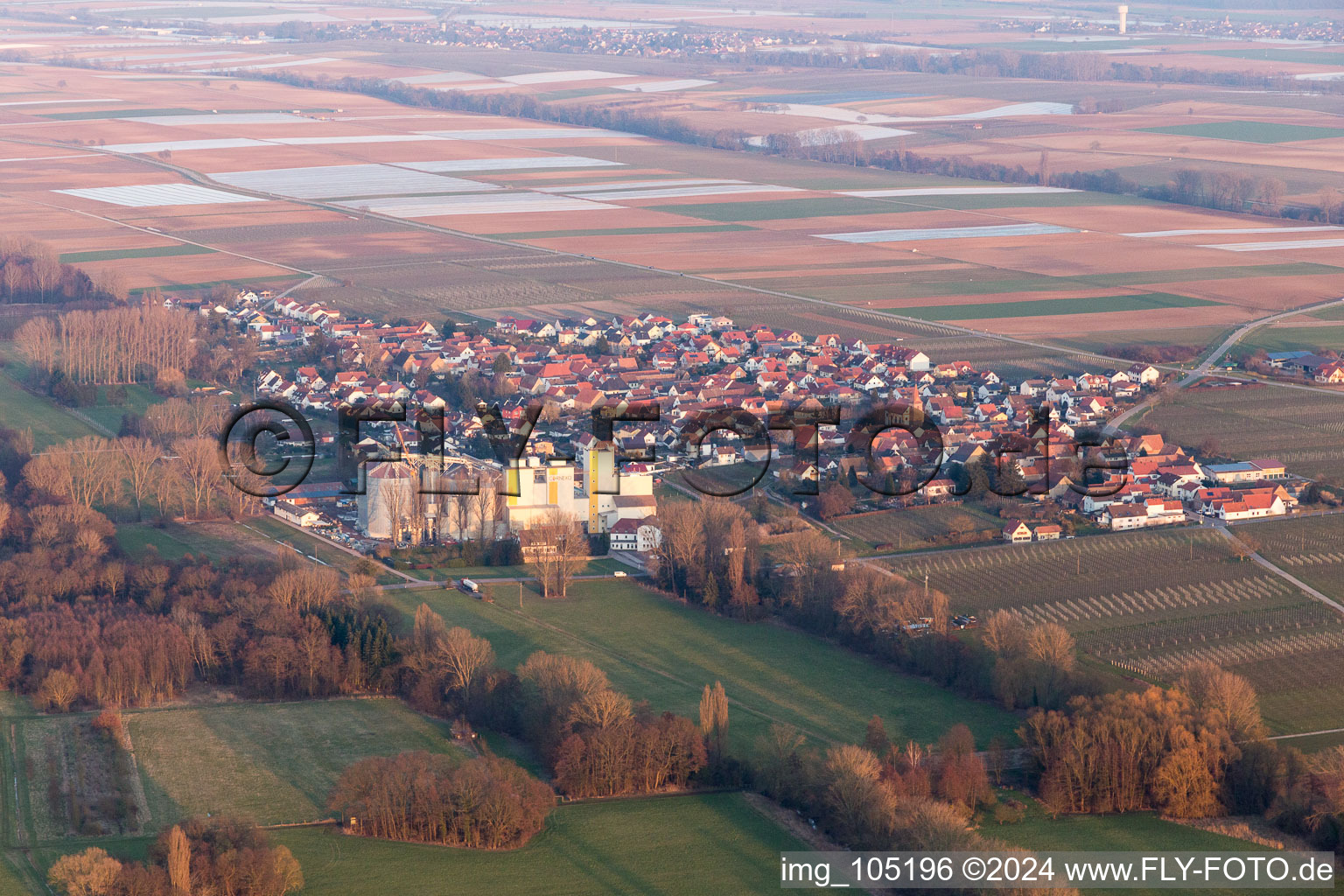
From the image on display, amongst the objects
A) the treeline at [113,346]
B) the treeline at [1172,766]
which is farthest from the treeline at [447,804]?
the treeline at [113,346]

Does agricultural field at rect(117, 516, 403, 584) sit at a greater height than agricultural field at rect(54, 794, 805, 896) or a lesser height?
greater

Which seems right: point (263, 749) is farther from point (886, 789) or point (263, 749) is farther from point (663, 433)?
point (663, 433)

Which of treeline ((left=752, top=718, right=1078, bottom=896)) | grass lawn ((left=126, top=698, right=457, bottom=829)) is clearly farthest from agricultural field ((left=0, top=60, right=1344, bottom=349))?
treeline ((left=752, top=718, right=1078, bottom=896))

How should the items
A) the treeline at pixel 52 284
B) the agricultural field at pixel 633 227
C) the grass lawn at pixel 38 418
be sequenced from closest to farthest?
the grass lawn at pixel 38 418 → the treeline at pixel 52 284 → the agricultural field at pixel 633 227

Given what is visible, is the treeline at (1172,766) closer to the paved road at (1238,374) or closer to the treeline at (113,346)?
the paved road at (1238,374)

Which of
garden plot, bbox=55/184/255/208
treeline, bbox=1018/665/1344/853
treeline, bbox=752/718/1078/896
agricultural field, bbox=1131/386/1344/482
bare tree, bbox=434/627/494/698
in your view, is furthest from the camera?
garden plot, bbox=55/184/255/208

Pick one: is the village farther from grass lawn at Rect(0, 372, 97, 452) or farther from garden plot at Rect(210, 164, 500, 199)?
garden plot at Rect(210, 164, 500, 199)

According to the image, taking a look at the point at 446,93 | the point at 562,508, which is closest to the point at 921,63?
the point at 446,93
